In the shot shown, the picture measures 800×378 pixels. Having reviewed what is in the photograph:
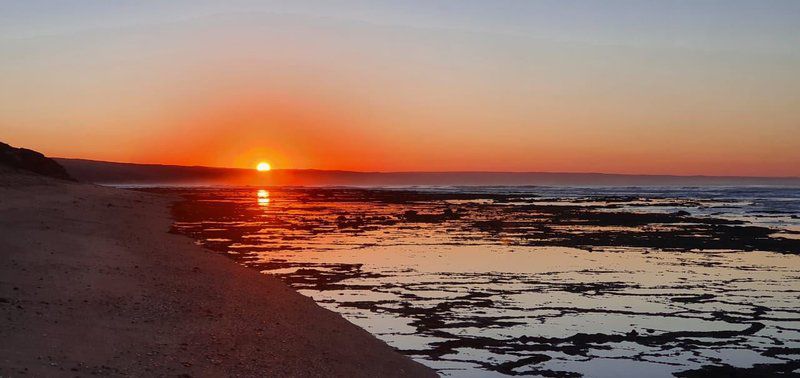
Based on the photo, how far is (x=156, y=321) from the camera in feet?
38.2

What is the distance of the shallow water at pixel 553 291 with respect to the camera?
12.5 meters

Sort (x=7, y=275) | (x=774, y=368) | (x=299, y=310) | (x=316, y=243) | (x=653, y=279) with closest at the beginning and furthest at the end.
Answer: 1. (x=774, y=368)
2. (x=7, y=275)
3. (x=299, y=310)
4. (x=653, y=279)
5. (x=316, y=243)

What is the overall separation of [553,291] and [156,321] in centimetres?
1020

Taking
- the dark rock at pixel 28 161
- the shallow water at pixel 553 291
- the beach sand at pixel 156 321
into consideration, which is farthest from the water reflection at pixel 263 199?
the beach sand at pixel 156 321

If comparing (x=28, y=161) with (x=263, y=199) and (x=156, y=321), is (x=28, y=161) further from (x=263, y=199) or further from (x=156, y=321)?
(x=156, y=321)

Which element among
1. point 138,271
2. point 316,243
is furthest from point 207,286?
point 316,243

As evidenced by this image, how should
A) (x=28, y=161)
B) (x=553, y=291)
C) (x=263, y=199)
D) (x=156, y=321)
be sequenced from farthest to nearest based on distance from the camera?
(x=263, y=199) → (x=28, y=161) → (x=553, y=291) → (x=156, y=321)

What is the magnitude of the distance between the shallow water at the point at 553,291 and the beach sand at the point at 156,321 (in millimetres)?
1344

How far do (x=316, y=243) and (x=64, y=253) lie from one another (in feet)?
45.1

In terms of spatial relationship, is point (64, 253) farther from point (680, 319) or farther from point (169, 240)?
point (680, 319)

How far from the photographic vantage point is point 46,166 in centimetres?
6378

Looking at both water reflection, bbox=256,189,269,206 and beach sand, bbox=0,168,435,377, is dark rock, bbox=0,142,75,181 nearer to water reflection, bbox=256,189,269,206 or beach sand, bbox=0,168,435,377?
water reflection, bbox=256,189,269,206

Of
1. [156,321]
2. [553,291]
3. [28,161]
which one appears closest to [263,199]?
[28,161]

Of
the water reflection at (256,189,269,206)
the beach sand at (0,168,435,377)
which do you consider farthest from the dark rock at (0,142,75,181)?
the beach sand at (0,168,435,377)
